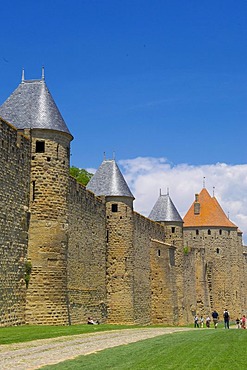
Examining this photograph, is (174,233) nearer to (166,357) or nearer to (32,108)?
(32,108)

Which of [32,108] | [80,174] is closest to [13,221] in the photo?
[32,108]

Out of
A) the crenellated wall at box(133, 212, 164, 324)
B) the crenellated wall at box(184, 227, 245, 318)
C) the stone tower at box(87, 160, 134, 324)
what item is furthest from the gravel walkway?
the crenellated wall at box(184, 227, 245, 318)

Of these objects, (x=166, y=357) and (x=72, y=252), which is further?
(x=72, y=252)

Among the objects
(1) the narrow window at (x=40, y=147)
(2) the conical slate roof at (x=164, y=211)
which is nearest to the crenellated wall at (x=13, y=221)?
(1) the narrow window at (x=40, y=147)

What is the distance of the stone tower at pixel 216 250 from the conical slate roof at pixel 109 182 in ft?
70.0

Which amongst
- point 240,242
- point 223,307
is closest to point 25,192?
point 223,307

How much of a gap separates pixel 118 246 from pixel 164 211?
514 inches

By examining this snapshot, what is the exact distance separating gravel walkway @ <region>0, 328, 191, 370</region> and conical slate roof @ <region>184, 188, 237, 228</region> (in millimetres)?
39230

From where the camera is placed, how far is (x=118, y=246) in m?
34.6

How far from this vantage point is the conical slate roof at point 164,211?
4678cm

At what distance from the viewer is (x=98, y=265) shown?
107 feet

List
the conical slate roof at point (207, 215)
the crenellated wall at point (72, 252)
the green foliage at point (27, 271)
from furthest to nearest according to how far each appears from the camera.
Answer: the conical slate roof at point (207, 215)
the green foliage at point (27, 271)
the crenellated wall at point (72, 252)

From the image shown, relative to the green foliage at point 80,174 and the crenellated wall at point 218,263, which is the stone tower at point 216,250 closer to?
the crenellated wall at point 218,263

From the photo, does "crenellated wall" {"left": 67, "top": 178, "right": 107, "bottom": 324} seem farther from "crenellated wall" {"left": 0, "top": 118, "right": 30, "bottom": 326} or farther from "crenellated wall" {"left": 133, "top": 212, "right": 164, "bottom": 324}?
"crenellated wall" {"left": 133, "top": 212, "right": 164, "bottom": 324}
